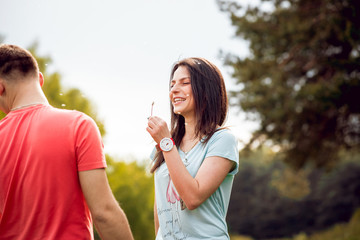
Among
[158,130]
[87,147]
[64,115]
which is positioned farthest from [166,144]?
[64,115]

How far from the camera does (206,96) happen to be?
256cm

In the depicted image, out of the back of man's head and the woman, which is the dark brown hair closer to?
the woman

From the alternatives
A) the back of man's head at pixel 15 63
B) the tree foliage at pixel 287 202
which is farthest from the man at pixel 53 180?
the tree foliage at pixel 287 202

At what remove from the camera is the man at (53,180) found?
2049 millimetres

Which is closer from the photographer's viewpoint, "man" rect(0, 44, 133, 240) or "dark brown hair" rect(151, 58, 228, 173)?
"man" rect(0, 44, 133, 240)

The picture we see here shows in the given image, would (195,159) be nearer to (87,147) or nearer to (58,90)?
(87,147)

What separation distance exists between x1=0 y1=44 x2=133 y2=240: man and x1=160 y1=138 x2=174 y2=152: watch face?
37 cm

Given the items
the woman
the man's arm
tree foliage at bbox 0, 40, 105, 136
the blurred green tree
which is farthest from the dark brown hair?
the blurred green tree

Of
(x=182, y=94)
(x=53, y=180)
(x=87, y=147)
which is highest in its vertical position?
(x=182, y=94)

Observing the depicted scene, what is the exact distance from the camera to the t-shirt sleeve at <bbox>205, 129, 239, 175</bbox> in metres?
2.34

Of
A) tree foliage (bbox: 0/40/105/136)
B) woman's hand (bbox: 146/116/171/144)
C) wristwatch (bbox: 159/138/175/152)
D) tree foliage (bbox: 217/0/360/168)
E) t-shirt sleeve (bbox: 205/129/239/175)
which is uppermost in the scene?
tree foliage (bbox: 217/0/360/168)

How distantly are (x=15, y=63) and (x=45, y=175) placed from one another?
2.09 feet

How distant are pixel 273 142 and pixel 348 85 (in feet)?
13.5

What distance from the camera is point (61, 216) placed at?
6.78ft
